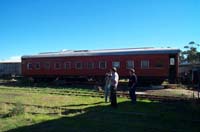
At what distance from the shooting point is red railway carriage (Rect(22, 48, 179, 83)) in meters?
25.2

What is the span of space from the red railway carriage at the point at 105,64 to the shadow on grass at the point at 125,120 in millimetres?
11831

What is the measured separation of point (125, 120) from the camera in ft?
34.3

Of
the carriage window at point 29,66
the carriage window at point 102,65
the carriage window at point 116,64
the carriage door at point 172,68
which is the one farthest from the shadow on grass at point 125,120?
the carriage window at point 29,66

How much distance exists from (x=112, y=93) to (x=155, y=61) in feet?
40.8

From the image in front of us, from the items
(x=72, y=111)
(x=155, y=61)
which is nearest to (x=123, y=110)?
(x=72, y=111)

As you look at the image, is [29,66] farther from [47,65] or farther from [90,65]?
[90,65]

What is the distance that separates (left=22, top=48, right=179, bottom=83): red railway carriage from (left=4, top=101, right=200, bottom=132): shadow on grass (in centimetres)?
1183

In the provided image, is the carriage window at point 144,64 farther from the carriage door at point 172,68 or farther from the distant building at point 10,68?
the distant building at point 10,68

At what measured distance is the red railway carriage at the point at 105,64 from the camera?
82.5 ft

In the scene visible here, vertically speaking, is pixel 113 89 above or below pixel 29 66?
below

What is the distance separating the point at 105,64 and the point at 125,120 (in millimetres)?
17218

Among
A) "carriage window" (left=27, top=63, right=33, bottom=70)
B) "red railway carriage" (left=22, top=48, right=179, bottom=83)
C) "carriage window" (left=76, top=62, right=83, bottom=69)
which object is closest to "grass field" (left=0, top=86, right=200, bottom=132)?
"red railway carriage" (left=22, top=48, right=179, bottom=83)

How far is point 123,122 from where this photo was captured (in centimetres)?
1009

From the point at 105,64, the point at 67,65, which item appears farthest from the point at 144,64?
the point at 67,65
